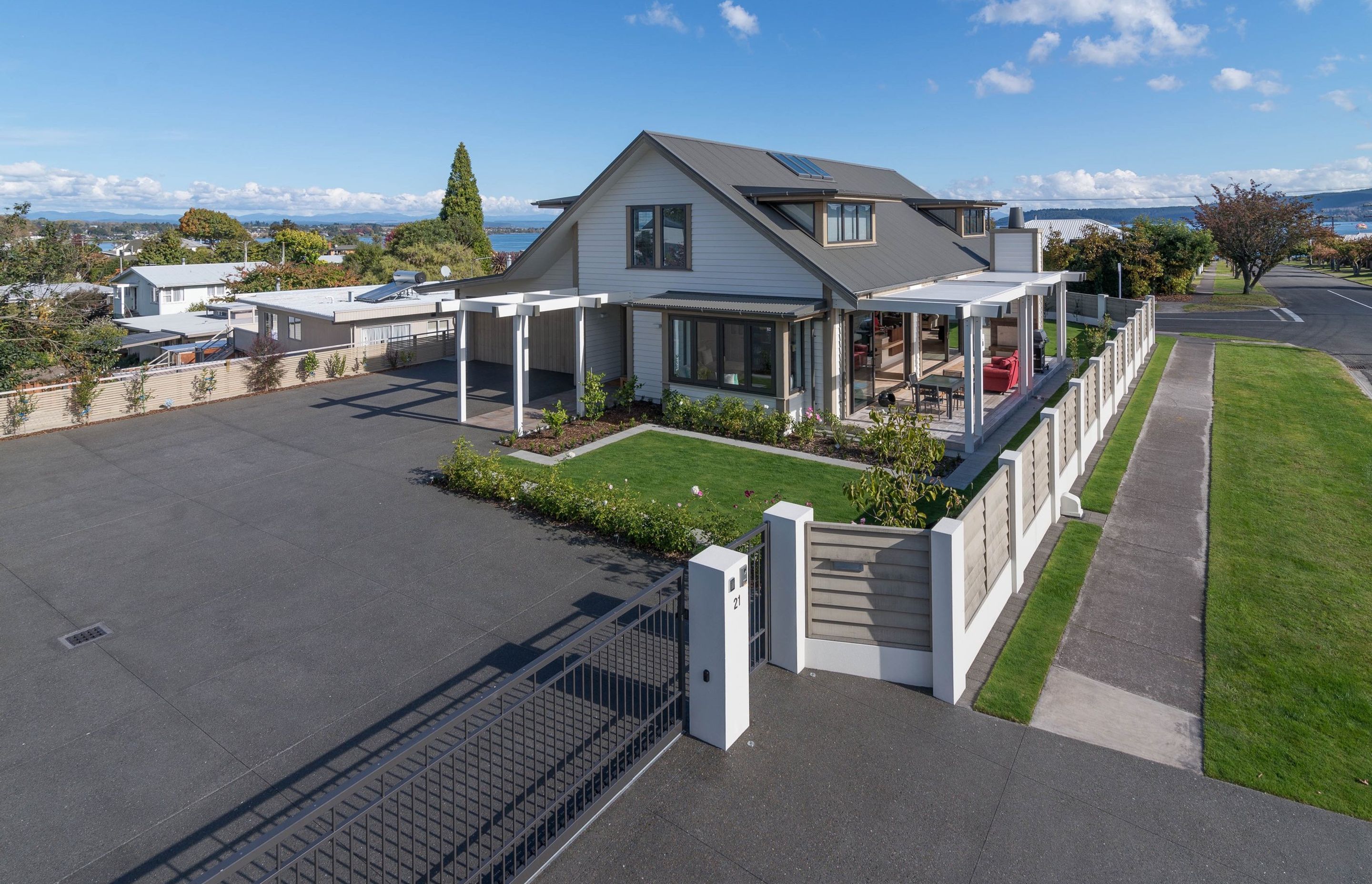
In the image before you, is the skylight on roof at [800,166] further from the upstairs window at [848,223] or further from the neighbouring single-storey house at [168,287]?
the neighbouring single-storey house at [168,287]

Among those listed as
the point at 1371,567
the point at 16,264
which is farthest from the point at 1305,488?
the point at 16,264

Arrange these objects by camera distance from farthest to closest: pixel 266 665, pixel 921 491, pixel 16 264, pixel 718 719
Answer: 1. pixel 16 264
2. pixel 921 491
3. pixel 266 665
4. pixel 718 719

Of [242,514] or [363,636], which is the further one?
[242,514]

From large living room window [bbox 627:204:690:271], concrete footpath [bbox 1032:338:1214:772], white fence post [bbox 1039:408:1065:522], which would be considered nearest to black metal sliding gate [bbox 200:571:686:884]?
concrete footpath [bbox 1032:338:1214:772]

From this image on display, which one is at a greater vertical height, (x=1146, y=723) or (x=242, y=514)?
(x=242, y=514)

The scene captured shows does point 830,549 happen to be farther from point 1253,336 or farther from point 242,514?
point 1253,336

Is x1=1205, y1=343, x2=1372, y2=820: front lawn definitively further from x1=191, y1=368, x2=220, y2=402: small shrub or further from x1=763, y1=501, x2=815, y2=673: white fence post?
x1=191, y1=368, x2=220, y2=402: small shrub

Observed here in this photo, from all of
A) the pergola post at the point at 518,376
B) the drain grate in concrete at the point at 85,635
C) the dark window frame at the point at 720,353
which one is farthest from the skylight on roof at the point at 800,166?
the drain grate in concrete at the point at 85,635
